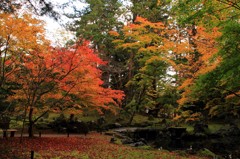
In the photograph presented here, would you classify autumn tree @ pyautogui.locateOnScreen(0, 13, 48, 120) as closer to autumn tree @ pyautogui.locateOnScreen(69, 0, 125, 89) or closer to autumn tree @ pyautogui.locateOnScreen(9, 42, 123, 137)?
autumn tree @ pyautogui.locateOnScreen(9, 42, 123, 137)

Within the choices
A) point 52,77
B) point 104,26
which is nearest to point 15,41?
point 52,77

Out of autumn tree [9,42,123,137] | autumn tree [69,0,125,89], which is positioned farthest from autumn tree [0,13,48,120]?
autumn tree [69,0,125,89]

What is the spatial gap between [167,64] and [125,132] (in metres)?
7.64

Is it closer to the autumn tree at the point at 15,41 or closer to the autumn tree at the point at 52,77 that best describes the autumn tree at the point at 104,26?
the autumn tree at the point at 52,77

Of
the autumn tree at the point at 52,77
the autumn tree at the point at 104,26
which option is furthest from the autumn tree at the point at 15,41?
the autumn tree at the point at 104,26

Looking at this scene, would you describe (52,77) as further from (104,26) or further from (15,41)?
(104,26)

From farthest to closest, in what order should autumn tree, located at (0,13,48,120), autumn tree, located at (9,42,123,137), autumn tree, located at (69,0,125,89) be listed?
1. autumn tree, located at (69,0,125,89)
2. autumn tree, located at (9,42,123,137)
3. autumn tree, located at (0,13,48,120)

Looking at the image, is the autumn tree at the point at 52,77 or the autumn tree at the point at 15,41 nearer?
the autumn tree at the point at 15,41

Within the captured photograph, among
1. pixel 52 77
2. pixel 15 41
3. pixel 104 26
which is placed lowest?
pixel 52 77

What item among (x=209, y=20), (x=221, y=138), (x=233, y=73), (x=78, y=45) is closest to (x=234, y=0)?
(x=209, y=20)

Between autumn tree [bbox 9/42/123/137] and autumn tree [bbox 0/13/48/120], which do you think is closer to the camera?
autumn tree [bbox 0/13/48/120]

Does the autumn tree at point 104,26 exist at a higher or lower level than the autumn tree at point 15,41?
higher

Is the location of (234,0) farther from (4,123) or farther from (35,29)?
(4,123)

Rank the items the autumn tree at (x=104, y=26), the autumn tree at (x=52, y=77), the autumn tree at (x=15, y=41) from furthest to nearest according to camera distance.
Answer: the autumn tree at (x=104, y=26) < the autumn tree at (x=52, y=77) < the autumn tree at (x=15, y=41)
